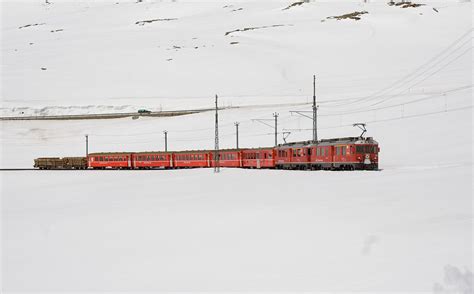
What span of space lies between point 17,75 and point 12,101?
22256 millimetres

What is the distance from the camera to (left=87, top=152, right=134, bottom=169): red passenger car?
202 ft

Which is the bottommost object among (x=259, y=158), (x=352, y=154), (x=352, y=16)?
(x=259, y=158)

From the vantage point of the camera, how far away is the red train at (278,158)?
38094mm

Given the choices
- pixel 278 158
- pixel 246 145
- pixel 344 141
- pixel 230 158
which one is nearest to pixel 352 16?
A: pixel 246 145

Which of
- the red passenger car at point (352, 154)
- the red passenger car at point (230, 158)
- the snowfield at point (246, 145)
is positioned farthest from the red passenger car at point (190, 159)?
the red passenger car at point (352, 154)

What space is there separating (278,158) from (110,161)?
25310 millimetres

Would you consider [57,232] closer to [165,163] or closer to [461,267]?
[461,267]

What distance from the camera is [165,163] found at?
5856 cm

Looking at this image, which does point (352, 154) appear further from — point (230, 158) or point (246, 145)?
point (246, 145)

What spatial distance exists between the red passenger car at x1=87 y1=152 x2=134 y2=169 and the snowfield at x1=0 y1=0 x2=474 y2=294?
573 centimetres

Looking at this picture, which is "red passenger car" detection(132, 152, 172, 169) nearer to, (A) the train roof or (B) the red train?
(B) the red train

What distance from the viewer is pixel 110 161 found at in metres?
63.8

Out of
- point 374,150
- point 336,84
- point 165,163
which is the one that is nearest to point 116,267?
point 374,150

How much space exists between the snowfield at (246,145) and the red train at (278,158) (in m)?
2.21
